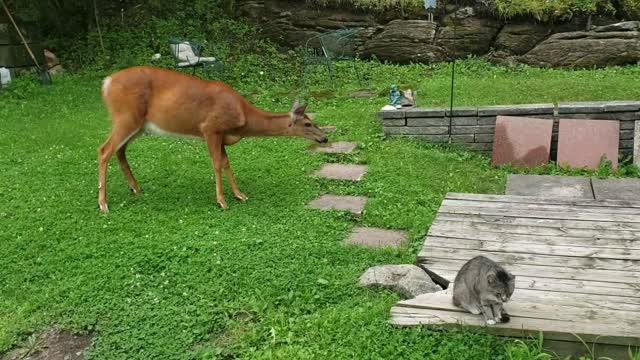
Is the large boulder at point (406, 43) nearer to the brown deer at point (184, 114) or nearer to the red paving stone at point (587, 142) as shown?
the red paving stone at point (587, 142)

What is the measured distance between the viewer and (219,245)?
15.9ft

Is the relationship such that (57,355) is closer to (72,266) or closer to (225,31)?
(72,266)

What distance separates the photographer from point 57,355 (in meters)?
3.75

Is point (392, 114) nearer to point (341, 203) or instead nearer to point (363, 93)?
point (341, 203)

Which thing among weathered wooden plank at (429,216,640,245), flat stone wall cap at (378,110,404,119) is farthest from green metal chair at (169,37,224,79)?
weathered wooden plank at (429,216,640,245)

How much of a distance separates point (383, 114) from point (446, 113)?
81 centimetres

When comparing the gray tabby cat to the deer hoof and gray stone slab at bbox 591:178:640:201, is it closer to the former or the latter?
gray stone slab at bbox 591:178:640:201

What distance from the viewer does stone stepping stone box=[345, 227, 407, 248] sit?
4.94 metres

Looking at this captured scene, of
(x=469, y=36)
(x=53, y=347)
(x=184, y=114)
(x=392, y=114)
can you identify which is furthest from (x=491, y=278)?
(x=469, y=36)

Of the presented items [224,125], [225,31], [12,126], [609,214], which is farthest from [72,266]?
[225,31]

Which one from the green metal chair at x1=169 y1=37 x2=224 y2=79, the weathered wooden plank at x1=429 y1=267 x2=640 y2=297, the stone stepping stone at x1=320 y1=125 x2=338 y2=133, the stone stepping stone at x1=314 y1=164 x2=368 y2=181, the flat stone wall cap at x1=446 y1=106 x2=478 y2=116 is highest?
the green metal chair at x1=169 y1=37 x2=224 y2=79

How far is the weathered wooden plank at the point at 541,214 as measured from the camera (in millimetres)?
4516

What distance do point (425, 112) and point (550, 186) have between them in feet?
6.65

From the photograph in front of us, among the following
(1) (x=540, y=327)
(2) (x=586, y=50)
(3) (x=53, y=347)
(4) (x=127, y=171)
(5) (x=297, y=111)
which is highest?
(5) (x=297, y=111)
